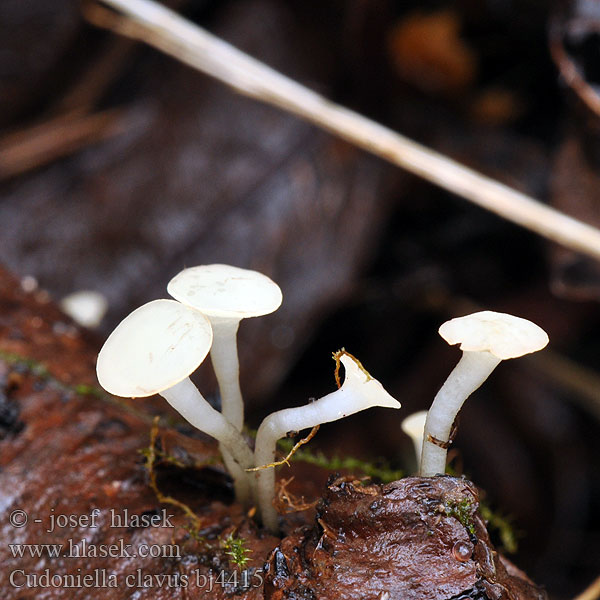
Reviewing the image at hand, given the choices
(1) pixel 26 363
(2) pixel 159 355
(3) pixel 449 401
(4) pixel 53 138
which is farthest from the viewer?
(4) pixel 53 138

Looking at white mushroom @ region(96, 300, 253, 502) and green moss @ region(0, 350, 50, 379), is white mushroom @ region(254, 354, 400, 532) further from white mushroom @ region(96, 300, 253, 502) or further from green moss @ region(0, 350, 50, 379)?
green moss @ region(0, 350, 50, 379)

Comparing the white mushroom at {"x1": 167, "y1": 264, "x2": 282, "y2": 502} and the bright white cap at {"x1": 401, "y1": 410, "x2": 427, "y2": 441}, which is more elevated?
the white mushroom at {"x1": 167, "y1": 264, "x2": 282, "y2": 502}

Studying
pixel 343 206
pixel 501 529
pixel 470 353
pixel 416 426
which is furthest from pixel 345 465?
pixel 343 206

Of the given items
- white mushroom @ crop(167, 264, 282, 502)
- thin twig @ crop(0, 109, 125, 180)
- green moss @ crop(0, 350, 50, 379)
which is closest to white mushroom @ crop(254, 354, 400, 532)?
white mushroom @ crop(167, 264, 282, 502)

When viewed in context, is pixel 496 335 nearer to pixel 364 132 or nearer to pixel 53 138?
pixel 364 132

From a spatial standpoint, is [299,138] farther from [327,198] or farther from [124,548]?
[124,548]

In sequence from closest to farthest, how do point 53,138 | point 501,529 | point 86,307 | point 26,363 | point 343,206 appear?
point 501,529 < point 26,363 < point 86,307 < point 343,206 < point 53,138

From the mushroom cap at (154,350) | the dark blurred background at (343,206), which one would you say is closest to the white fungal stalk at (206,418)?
the mushroom cap at (154,350)

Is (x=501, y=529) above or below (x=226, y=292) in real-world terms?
below
